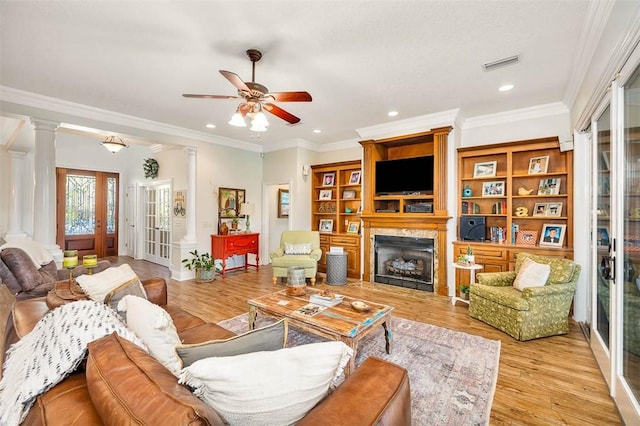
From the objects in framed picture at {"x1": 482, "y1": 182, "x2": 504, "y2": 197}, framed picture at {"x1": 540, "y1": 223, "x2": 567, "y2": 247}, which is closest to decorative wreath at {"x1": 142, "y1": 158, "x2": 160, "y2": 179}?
framed picture at {"x1": 482, "y1": 182, "x2": 504, "y2": 197}

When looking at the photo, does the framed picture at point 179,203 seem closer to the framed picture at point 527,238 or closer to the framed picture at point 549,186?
the framed picture at point 527,238

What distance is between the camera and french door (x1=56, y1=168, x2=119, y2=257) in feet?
23.2

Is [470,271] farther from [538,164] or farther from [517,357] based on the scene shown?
[538,164]

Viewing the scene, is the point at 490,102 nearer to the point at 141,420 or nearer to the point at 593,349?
the point at 593,349

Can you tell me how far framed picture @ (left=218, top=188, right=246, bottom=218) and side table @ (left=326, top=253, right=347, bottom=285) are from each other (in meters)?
2.39

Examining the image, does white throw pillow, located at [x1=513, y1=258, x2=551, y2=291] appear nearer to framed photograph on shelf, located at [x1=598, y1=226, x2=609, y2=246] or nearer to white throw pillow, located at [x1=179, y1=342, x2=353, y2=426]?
framed photograph on shelf, located at [x1=598, y1=226, x2=609, y2=246]

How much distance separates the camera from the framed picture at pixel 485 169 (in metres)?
4.36

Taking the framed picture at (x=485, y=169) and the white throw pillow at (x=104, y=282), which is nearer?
the white throw pillow at (x=104, y=282)

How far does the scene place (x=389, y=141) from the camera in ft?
16.3

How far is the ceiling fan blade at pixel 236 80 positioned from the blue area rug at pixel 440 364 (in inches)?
92.6

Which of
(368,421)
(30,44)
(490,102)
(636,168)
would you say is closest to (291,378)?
(368,421)

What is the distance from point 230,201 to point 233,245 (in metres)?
0.98

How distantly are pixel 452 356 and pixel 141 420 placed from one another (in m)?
2.54

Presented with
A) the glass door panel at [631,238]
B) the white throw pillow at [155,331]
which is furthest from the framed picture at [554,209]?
→ the white throw pillow at [155,331]
